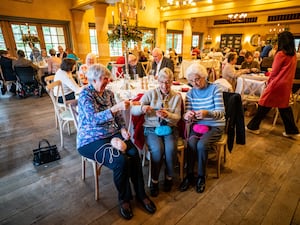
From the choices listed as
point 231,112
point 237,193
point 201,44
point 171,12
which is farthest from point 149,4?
point 237,193

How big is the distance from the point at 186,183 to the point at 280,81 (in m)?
2.03

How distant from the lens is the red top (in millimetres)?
2543

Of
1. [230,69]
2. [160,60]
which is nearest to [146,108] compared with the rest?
[160,60]

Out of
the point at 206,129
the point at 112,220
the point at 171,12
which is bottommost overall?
the point at 112,220

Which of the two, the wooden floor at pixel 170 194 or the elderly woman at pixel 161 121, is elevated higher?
the elderly woman at pixel 161 121

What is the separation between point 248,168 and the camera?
216cm

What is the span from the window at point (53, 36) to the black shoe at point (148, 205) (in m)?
7.79

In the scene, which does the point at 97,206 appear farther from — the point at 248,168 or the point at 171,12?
the point at 171,12

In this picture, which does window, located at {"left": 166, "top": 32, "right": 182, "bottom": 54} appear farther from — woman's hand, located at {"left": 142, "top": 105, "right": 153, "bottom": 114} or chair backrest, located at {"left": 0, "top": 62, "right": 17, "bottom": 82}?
woman's hand, located at {"left": 142, "top": 105, "right": 153, "bottom": 114}

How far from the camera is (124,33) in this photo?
2381 millimetres

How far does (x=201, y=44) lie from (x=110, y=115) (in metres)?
14.4

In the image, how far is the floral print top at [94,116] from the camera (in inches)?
59.1

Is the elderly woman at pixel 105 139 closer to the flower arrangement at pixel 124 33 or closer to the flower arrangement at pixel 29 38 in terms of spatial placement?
the flower arrangement at pixel 124 33

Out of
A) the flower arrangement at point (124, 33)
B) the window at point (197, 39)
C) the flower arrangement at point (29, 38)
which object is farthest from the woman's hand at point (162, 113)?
the window at point (197, 39)
